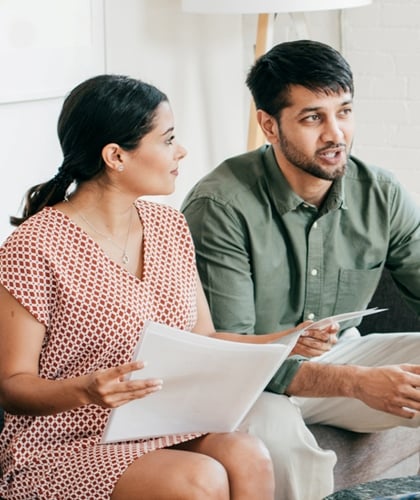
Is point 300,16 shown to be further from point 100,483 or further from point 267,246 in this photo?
point 100,483

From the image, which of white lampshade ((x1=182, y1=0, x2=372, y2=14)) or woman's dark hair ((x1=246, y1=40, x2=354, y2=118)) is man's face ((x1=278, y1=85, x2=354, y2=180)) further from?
white lampshade ((x1=182, y1=0, x2=372, y2=14))

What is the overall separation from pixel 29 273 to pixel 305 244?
2.48 feet

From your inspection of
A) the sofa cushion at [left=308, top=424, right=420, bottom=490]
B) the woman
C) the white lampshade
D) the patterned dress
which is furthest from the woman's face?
the white lampshade

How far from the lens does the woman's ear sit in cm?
192

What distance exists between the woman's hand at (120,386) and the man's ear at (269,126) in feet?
3.06

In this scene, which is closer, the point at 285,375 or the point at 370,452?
the point at 285,375

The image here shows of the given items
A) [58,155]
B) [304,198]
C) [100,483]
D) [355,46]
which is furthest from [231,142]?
[100,483]

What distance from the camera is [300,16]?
352 cm

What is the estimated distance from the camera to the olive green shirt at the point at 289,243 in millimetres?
2260

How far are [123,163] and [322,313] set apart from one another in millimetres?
691

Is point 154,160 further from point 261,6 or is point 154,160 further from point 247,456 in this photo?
point 261,6

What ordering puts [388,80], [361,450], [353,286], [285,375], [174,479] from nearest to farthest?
[174,479]
[285,375]
[361,450]
[353,286]
[388,80]

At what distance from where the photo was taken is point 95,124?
191cm

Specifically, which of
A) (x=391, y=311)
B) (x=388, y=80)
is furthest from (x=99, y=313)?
(x=388, y=80)
